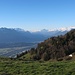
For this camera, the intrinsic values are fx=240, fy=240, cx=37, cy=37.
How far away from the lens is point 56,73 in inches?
891

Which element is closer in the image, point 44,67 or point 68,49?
point 44,67

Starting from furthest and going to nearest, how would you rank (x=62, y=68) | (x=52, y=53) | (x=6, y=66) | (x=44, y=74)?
1. (x=52, y=53)
2. (x=6, y=66)
3. (x=62, y=68)
4. (x=44, y=74)

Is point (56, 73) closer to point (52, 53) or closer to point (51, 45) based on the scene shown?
point (52, 53)

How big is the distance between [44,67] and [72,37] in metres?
71.1

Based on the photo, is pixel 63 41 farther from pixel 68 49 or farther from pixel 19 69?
pixel 19 69

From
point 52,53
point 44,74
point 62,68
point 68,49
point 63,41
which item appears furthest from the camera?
point 63,41

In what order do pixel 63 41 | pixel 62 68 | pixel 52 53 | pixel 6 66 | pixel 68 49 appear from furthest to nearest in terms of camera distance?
pixel 63 41, pixel 52 53, pixel 68 49, pixel 6 66, pixel 62 68

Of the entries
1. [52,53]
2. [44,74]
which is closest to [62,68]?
[44,74]

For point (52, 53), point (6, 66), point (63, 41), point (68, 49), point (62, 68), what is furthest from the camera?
point (63, 41)

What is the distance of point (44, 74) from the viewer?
73.6 ft

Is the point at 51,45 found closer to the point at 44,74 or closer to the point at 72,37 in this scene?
the point at 72,37

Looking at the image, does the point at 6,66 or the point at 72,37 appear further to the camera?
the point at 72,37

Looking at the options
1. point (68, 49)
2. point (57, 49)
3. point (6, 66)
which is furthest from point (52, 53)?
point (6, 66)

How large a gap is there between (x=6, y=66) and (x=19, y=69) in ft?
8.82
